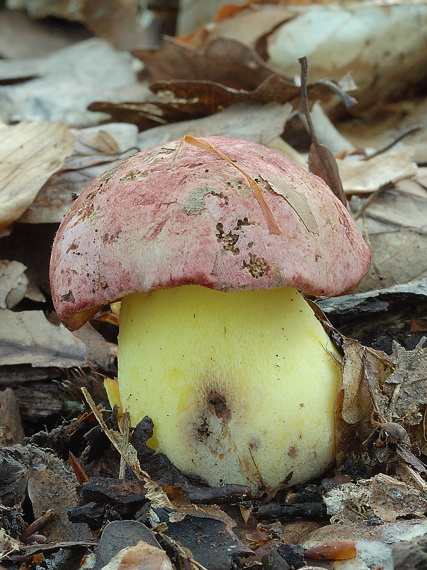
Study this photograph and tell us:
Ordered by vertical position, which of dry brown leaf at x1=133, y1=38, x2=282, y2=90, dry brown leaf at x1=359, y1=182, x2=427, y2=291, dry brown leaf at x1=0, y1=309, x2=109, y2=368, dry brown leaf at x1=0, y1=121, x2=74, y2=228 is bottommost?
dry brown leaf at x1=0, y1=309, x2=109, y2=368

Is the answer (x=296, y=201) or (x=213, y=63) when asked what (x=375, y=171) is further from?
(x=296, y=201)

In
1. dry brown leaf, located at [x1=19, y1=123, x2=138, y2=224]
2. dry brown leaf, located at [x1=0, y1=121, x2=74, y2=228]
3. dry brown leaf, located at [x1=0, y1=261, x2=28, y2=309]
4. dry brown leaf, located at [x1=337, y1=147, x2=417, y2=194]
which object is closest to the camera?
dry brown leaf, located at [x1=0, y1=261, x2=28, y2=309]

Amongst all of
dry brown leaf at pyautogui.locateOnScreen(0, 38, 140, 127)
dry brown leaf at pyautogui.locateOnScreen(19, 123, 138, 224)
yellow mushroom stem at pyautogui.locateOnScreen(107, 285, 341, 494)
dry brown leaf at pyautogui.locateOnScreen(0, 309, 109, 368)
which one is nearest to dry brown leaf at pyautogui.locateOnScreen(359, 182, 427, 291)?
Result: yellow mushroom stem at pyautogui.locateOnScreen(107, 285, 341, 494)

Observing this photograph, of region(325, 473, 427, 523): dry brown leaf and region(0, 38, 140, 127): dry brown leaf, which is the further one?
region(0, 38, 140, 127): dry brown leaf

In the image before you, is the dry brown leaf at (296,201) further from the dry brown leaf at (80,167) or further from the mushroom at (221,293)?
the dry brown leaf at (80,167)

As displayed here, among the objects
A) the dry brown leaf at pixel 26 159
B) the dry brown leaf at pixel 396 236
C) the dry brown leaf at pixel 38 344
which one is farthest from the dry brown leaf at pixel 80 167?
the dry brown leaf at pixel 396 236

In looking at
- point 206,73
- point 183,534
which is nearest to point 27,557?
point 183,534

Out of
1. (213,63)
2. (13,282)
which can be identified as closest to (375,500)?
(13,282)

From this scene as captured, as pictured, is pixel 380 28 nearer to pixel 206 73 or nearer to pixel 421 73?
pixel 421 73

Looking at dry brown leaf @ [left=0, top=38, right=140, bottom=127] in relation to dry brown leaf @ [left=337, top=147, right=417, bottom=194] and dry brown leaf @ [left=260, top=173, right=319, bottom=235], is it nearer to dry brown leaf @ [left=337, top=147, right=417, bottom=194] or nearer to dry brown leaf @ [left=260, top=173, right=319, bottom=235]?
dry brown leaf @ [left=337, top=147, right=417, bottom=194]
